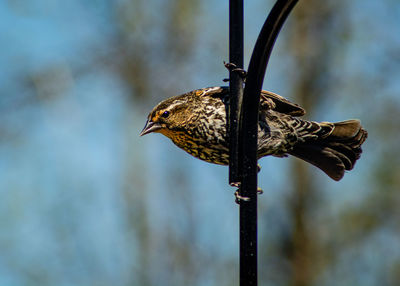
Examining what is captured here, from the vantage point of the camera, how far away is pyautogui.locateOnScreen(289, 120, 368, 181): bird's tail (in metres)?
4.81

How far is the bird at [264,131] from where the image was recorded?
430 cm

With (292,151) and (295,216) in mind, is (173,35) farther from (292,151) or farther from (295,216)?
(292,151)

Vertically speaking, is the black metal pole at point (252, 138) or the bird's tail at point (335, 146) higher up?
the bird's tail at point (335, 146)

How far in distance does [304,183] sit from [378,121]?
1468 millimetres

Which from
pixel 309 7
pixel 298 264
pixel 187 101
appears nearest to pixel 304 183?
pixel 298 264

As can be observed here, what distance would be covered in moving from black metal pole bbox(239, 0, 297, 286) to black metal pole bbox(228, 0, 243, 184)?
164 mm

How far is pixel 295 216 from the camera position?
31.0 ft

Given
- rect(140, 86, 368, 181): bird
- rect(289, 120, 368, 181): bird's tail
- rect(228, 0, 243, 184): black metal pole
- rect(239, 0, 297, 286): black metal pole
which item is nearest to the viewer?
rect(239, 0, 297, 286): black metal pole

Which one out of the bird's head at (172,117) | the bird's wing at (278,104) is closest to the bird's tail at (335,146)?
the bird's wing at (278,104)

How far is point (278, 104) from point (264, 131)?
23 centimetres

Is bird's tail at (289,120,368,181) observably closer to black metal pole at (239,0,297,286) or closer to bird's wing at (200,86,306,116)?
bird's wing at (200,86,306,116)

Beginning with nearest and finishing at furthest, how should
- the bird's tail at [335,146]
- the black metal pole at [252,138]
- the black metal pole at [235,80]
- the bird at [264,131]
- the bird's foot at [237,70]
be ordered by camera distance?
the black metal pole at [252,138]
the black metal pole at [235,80]
the bird's foot at [237,70]
the bird at [264,131]
the bird's tail at [335,146]

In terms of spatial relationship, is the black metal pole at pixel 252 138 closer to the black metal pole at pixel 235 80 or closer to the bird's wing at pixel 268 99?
the black metal pole at pixel 235 80

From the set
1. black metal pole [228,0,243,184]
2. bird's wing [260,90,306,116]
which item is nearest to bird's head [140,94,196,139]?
bird's wing [260,90,306,116]
